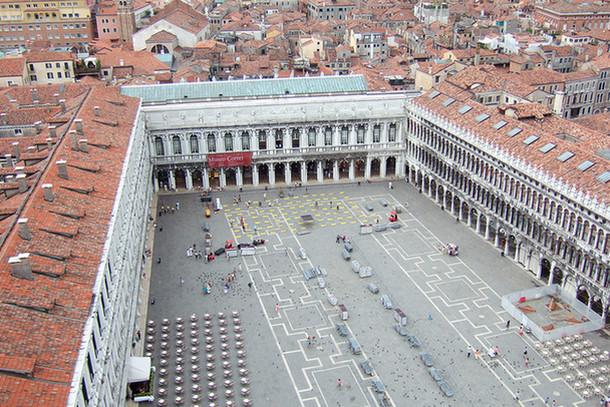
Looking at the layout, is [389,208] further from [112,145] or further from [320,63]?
[320,63]

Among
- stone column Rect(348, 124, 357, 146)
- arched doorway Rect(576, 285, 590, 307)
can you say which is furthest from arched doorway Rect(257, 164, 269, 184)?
arched doorway Rect(576, 285, 590, 307)

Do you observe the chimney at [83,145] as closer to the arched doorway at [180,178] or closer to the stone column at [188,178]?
the stone column at [188,178]

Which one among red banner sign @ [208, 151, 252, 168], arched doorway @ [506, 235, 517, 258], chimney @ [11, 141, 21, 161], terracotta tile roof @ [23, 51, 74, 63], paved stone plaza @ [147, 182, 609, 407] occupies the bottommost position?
paved stone plaza @ [147, 182, 609, 407]

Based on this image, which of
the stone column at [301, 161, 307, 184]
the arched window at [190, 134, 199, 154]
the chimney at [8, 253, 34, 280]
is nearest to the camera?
the chimney at [8, 253, 34, 280]

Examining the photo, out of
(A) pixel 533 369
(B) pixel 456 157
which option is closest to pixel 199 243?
(B) pixel 456 157

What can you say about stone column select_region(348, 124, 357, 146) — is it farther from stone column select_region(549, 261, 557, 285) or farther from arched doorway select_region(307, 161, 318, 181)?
stone column select_region(549, 261, 557, 285)

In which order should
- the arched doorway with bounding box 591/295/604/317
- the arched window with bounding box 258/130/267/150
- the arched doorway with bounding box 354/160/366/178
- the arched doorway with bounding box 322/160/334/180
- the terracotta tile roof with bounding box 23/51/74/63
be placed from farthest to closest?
the terracotta tile roof with bounding box 23/51/74/63 < the arched doorway with bounding box 354/160/366/178 < the arched doorway with bounding box 322/160/334/180 < the arched window with bounding box 258/130/267/150 < the arched doorway with bounding box 591/295/604/317
